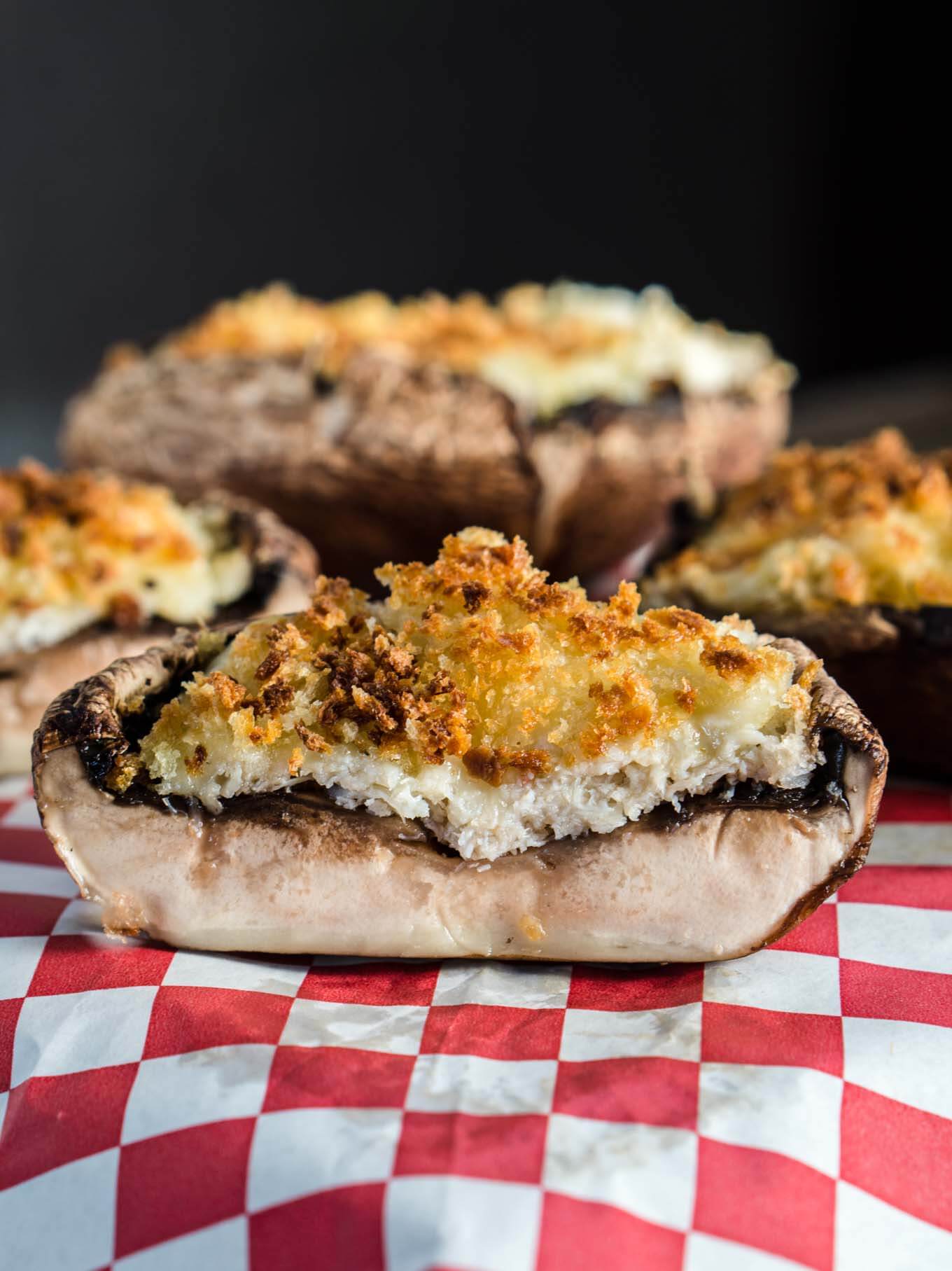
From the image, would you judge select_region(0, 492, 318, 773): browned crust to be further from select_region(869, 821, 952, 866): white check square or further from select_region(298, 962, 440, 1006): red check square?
select_region(869, 821, 952, 866): white check square

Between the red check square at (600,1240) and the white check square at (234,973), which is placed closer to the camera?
the red check square at (600,1240)

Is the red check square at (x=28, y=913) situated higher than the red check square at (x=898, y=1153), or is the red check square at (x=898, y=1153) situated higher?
the red check square at (x=898, y=1153)

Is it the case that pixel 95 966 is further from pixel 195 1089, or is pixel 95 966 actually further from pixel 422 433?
pixel 422 433

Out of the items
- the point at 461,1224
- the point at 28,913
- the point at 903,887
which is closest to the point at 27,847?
the point at 28,913

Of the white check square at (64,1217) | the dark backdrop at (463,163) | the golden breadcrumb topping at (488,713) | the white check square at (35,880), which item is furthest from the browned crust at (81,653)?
the dark backdrop at (463,163)

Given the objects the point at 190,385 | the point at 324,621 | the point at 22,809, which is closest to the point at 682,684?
the point at 324,621

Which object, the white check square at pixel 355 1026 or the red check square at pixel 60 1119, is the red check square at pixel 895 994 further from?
the red check square at pixel 60 1119

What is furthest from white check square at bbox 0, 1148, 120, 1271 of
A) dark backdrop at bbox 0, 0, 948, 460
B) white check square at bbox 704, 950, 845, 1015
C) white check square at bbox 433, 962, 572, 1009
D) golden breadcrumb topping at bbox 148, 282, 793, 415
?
dark backdrop at bbox 0, 0, 948, 460
